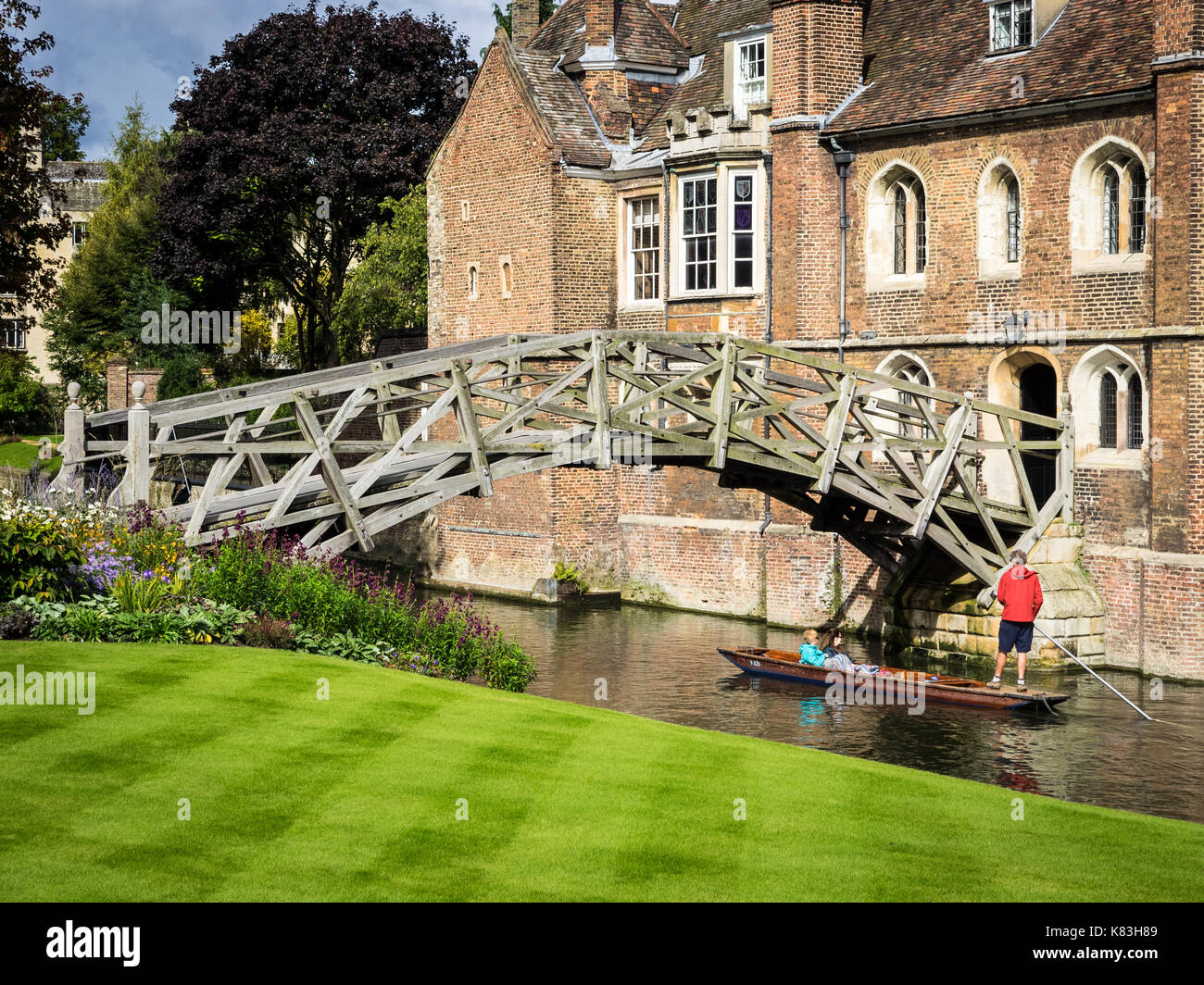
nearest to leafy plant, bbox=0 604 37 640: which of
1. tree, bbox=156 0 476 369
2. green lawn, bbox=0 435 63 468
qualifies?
green lawn, bbox=0 435 63 468

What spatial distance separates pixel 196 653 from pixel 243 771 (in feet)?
11.7

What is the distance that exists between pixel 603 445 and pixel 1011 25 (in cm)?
1214

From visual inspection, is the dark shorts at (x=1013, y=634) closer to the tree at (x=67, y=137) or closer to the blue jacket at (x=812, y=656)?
the blue jacket at (x=812, y=656)

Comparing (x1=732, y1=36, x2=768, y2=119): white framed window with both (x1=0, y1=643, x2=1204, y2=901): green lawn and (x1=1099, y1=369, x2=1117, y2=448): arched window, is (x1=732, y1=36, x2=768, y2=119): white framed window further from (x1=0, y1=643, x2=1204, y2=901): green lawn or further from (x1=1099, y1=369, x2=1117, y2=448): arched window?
(x1=0, y1=643, x2=1204, y2=901): green lawn

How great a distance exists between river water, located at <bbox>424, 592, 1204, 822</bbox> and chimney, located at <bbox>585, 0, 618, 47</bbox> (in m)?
14.4

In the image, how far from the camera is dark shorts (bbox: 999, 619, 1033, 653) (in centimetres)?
1992

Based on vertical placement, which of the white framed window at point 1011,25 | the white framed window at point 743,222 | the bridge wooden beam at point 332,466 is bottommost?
the bridge wooden beam at point 332,466

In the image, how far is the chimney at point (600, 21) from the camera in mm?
32312

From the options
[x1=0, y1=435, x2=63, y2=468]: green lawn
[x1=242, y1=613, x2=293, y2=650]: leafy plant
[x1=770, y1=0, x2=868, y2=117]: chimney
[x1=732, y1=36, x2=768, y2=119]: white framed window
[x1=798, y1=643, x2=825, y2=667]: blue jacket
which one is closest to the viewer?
[x1=242, y1=613, x2=293, y2=650]: leafy plant

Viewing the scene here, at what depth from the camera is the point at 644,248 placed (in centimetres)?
3158

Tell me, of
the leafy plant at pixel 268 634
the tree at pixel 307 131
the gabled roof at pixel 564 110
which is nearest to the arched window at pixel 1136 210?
the gabled roof at pixel 564 110

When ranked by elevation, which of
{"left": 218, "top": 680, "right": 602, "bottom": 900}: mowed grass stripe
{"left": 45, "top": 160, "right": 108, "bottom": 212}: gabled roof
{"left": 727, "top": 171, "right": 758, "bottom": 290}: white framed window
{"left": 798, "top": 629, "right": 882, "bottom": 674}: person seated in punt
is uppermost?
{"left": 45, "top": 160, "right": 108, "bottom": 212}: gabled roof

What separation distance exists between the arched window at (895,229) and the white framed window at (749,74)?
146 inches

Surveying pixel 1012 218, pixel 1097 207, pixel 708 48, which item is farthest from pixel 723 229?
pixel 1097 207
